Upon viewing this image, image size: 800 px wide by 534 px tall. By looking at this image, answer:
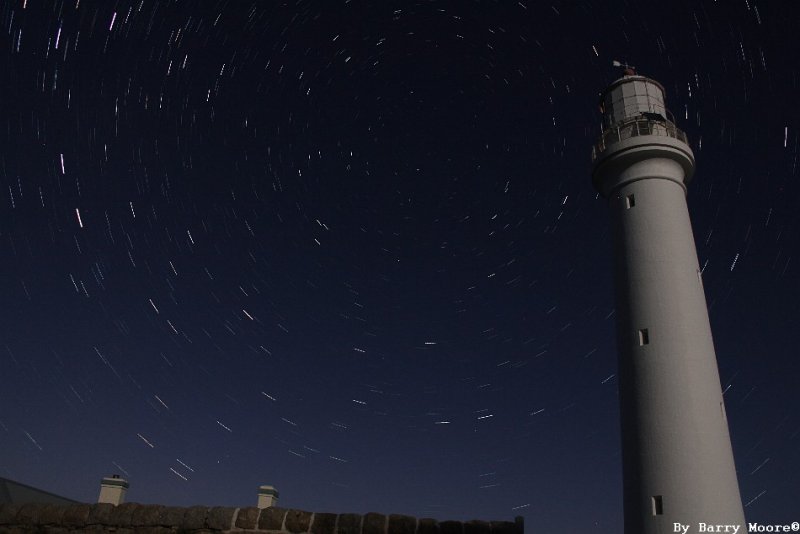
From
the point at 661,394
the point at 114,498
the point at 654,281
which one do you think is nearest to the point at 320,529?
the point at 114,498

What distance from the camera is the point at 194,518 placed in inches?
336

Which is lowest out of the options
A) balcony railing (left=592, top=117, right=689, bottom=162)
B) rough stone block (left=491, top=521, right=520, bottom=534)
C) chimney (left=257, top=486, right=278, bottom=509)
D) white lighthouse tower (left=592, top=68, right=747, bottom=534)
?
rough stone block (left=491, top=521, right=520, bottom=534)

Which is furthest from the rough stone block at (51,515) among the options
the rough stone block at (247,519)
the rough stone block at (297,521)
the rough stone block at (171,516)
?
the rough stone block at (297,521)

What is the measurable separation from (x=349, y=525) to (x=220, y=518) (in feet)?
6.64

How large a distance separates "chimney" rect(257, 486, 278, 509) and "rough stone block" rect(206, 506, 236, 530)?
248 cm

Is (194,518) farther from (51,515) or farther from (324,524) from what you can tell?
(51,515)

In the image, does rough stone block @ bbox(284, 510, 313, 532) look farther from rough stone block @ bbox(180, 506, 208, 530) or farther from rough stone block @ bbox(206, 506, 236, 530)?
rough stone block @ bbox(180, 506, 208, 530)

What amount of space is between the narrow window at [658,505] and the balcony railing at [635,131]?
10.6m

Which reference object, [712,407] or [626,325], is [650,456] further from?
[626,325]

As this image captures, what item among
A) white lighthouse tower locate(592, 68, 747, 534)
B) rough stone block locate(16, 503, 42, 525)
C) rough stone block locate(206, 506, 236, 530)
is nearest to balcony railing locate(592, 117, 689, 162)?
white lighthouse tower locate(592, 68, 747, 534)

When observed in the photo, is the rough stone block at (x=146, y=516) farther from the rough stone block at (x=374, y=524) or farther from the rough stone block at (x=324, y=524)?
the rough stone block at (x=374, y=524)

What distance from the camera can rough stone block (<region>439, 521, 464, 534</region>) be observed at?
8.16 metres

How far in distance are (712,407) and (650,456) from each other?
2.05 metres

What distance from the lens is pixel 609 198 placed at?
1800 cm
